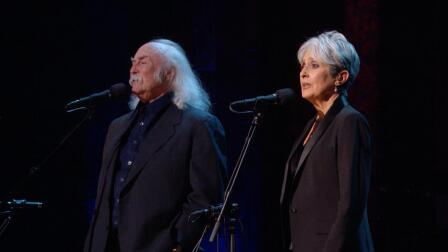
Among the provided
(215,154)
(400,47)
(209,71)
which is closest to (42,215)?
(209,71)

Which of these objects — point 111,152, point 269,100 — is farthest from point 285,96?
point 111,152

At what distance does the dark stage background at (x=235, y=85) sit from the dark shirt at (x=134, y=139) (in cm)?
134

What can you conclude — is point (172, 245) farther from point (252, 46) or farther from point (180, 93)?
point (252, 46)

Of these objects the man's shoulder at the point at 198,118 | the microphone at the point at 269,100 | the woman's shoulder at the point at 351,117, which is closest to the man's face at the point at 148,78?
the man's shoulder at the point at 198,118

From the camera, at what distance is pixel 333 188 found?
260 cm

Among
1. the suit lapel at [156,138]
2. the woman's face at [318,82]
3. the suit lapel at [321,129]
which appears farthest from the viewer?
the suit lapel at [156,138]

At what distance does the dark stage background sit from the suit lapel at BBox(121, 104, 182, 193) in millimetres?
1379

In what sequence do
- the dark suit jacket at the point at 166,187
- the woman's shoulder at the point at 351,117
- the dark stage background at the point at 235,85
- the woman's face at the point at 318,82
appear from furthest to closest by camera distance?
the dark stage background at the point at 235,85, the dark suit jacket at the point at 166,187, the woman's face at the point at 318,82, the woman's shoulder at the point at 351,117

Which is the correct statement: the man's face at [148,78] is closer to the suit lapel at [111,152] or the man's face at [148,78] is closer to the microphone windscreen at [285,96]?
the suit lapel at [111,152]

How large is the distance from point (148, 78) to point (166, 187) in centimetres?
69

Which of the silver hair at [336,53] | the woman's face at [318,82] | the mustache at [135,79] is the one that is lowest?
the mustache at [135,79]

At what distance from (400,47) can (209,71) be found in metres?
1.45

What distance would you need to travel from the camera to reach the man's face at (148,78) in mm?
3381

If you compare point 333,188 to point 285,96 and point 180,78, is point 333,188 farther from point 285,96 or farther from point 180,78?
point 180,78
